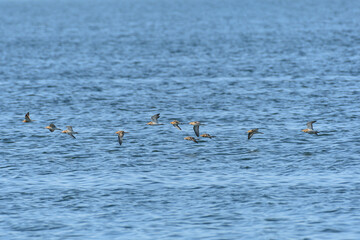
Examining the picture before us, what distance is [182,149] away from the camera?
132 feet

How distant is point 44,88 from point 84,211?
116ft

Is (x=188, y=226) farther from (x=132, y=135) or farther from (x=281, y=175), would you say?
(x=132, y=135)

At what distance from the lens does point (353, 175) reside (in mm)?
33750

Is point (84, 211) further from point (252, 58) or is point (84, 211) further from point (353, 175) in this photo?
point (252, 58)

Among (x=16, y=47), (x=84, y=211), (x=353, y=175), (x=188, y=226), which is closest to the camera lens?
(x=188, y=226)

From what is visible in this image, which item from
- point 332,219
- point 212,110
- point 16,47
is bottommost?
point 332,219

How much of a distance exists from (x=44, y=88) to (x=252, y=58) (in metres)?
29.4

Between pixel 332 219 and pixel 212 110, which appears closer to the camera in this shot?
pixel 332 219

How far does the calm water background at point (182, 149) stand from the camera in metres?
28.4

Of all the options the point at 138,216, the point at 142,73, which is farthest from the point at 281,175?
the point at 142,73

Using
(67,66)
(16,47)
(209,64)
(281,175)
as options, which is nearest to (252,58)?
(209,64)

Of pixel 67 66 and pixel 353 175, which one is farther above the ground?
pixel 67 66

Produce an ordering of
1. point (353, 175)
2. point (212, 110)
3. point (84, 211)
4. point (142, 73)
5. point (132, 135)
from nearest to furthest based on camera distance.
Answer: point (84, 211) < point (353, 175) < point (132, 135) < point (212, 110) < point (142, 73)

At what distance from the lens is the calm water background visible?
2842cm
